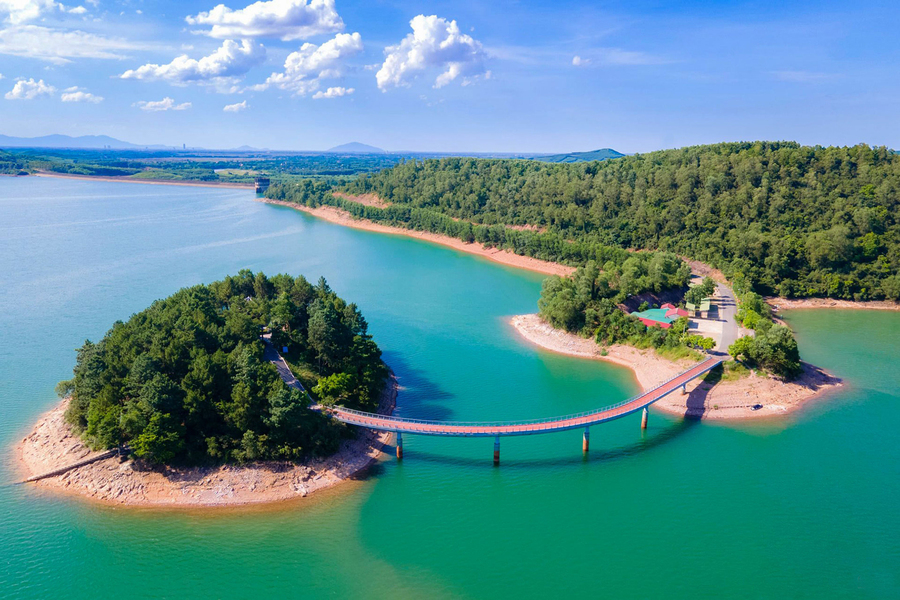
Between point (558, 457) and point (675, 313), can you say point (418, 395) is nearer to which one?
point (558, 457)

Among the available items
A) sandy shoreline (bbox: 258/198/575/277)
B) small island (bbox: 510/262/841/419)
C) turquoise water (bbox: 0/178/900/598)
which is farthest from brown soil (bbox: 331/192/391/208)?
turquoise water (bbox: 0/178/900/598)

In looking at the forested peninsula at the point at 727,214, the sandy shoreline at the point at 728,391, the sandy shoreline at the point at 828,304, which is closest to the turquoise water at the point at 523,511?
the sandy shoreline at the point at 728,391

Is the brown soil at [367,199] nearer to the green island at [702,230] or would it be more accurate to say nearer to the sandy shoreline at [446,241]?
the sandy shoreline at [446,241]

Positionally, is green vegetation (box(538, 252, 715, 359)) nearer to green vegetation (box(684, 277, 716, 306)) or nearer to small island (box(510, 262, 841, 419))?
small island (box(510, 262, 841, 419))

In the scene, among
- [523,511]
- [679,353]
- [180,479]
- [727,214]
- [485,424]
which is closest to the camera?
[523,511]

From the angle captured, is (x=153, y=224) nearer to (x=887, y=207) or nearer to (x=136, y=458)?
(x=136, y=458)

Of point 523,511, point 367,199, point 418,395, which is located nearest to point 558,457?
point 523,511
